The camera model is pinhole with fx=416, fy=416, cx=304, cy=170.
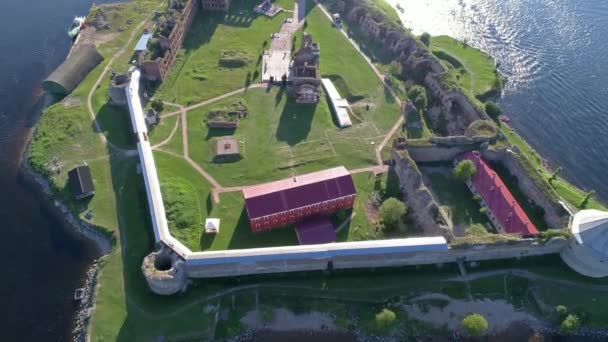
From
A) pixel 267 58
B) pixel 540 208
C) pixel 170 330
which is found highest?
pixel 267 58

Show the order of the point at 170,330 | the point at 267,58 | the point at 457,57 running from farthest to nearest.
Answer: the point at 457,57
the point at 267,58
the point at 170,330

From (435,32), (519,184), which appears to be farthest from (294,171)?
(435,32)

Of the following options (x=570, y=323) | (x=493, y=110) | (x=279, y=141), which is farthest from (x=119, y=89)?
(x=570, y=323)

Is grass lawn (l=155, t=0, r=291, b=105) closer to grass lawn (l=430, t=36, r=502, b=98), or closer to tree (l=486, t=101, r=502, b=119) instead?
grass lawn (l=430, t=36, r=502, b=98)

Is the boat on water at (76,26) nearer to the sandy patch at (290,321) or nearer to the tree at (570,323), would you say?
the sandy patch at (290,321)

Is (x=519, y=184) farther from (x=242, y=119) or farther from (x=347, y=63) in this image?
(x=242, y=119)

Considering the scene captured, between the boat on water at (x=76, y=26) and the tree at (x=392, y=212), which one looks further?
the boat on water at (x=76, y=26)

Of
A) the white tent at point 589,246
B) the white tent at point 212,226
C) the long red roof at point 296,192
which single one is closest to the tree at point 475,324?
the white tent at point 589,246
